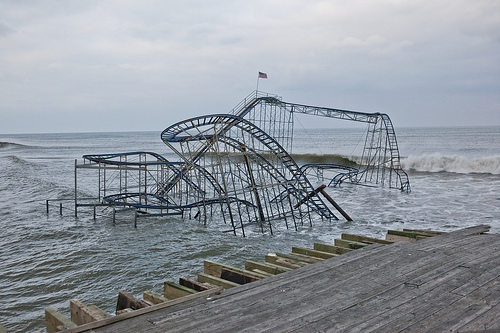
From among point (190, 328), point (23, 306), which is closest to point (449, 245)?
point (190, 328)

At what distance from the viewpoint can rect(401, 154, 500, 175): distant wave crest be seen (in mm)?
46000

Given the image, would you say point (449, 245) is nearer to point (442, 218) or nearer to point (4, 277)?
point (4, 277)

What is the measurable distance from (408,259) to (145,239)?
12205 mm

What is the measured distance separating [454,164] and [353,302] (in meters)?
49.3

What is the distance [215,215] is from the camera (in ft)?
74.8

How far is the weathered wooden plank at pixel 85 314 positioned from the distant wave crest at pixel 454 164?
47.8m

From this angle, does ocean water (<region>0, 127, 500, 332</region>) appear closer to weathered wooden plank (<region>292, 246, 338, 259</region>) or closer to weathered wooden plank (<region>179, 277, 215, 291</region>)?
weathered wooden plank (<region>179, 277, 215, 291</region>)

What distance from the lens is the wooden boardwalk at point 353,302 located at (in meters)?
4.18

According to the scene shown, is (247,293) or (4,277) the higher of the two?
(247,293)

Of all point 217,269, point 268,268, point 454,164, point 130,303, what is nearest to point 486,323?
point 268,268

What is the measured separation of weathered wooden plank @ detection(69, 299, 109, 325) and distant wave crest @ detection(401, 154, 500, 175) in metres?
47.8

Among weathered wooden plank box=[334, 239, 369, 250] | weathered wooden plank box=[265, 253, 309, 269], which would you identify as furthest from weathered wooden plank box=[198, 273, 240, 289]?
weathered wooden plank box=[334, 239, 369, 250]

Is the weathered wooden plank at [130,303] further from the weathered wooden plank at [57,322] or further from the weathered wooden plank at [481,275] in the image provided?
the weathered wooden plank at [481,275]

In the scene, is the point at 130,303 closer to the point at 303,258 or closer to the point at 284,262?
the point at 284,262
